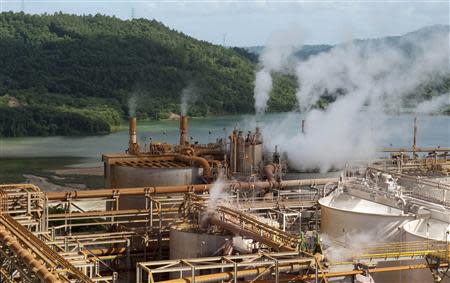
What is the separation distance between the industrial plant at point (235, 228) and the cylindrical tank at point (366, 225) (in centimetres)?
3

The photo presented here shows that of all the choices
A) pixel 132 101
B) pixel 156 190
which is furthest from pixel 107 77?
pixel 156 190

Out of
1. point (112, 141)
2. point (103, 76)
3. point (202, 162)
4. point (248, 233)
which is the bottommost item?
point (112, 141)

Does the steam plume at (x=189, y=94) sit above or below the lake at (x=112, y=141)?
above

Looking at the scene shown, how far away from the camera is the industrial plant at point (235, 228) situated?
1335cm

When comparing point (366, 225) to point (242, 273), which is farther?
point (366, 225)

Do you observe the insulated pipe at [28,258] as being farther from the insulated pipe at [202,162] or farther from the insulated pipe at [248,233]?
the insulated pipe at [202,162]

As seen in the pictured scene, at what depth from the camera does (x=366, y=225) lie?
19.3 m

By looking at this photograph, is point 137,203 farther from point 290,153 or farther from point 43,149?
point 43,149

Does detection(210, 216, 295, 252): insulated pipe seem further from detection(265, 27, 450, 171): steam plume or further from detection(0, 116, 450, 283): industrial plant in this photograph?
detection(265, 27, 450, 171): steam plume

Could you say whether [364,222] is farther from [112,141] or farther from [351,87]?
[112,141]

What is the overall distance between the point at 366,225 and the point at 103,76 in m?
97.6

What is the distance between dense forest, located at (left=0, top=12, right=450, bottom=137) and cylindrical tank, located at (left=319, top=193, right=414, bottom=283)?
57.1 metres

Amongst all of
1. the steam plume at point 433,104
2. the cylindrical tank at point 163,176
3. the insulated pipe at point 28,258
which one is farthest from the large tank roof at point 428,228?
the steam plume at point 433,104

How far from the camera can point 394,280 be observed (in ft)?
59.4
